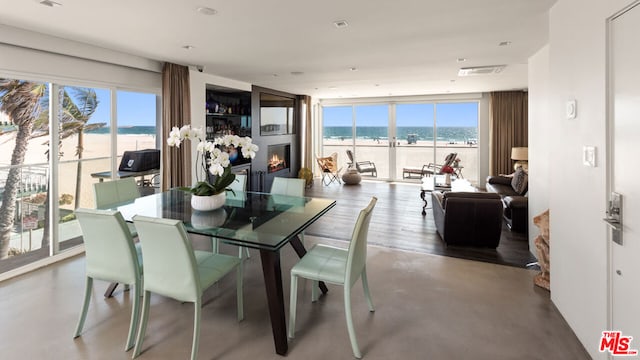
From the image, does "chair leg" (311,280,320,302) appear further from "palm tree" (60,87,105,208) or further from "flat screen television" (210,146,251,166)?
"flat screen television" (210,146,251,166)

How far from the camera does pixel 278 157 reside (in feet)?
26.9

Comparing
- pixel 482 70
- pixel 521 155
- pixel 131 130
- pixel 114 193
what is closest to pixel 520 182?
pixel 482 70

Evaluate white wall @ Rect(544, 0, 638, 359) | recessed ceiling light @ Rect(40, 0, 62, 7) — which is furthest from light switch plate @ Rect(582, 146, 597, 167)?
recessed ceiling light @ Rect(40, 0, 62, 7)

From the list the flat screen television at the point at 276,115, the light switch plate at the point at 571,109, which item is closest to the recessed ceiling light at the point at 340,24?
the light switch plate at the point at 571,109

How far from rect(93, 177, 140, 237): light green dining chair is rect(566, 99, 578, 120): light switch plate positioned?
3.59 m

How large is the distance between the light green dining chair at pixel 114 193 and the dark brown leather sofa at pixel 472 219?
11.2 feet

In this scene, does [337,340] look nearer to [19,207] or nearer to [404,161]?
[19,207]

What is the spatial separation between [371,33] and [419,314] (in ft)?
8.63

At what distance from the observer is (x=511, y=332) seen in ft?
7.66

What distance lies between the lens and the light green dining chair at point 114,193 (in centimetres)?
312

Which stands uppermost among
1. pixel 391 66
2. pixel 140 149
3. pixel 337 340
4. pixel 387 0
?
pixel 391 66

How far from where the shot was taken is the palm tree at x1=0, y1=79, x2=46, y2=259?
3332 millimetres

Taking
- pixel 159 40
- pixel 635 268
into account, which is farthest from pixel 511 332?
pixel 159 40

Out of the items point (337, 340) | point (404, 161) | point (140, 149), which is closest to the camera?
point (337, 340)
